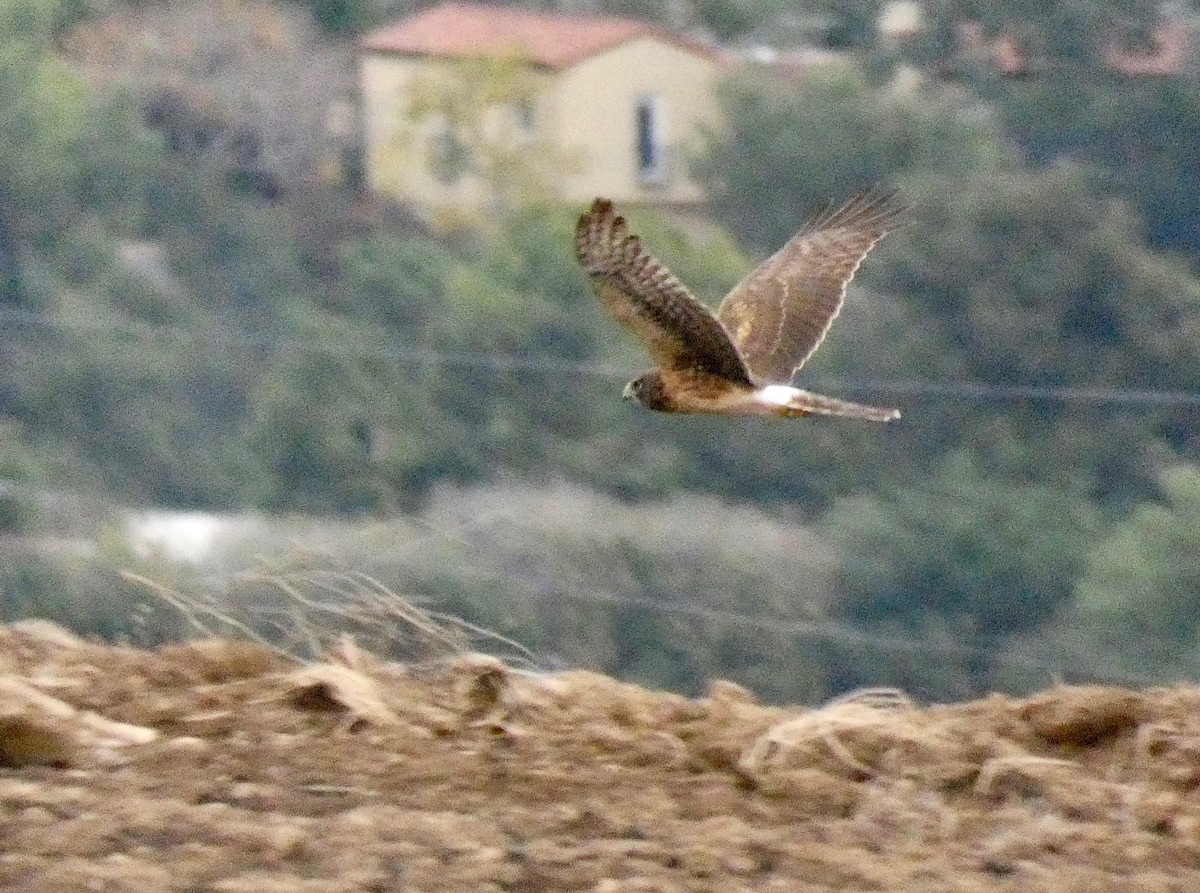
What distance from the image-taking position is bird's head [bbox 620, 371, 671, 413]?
23.8 feet

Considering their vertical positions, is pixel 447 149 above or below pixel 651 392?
below

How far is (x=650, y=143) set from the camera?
35625 mm

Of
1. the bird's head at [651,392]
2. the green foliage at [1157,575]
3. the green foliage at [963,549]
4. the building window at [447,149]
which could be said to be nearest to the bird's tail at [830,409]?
the bird's head at [651,392]

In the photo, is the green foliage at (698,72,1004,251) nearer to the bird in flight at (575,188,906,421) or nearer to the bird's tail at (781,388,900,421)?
the bird in flight at (575,188,906,421)

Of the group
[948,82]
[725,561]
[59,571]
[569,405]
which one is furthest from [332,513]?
[948,82]

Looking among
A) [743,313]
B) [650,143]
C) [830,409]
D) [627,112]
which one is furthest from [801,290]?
[627,112]

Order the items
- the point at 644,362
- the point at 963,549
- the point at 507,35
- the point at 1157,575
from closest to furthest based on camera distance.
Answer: the point at 1157,575, the point at 963,549, the point at 644,362, the point at 507,35

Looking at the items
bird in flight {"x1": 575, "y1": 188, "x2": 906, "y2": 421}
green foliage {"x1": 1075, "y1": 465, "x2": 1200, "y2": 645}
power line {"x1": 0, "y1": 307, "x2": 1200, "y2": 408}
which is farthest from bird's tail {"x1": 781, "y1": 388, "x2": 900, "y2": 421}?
power line {"x1": 0, "y1": 307, "x2": 1200, "y2": 408}

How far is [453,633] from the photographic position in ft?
17.5

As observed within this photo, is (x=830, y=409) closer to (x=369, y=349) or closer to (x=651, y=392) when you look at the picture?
(x=651, y=392)

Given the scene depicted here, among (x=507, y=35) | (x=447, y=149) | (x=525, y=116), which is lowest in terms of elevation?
(x=447, y=149)

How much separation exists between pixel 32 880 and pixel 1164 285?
78.7 ft

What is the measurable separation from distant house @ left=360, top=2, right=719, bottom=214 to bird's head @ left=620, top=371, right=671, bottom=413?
2699 cm

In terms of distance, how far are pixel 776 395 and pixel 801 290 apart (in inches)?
22.4
